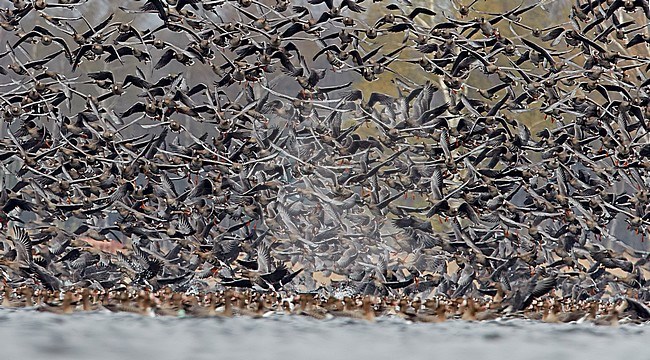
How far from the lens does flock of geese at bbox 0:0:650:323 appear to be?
22.0 ft

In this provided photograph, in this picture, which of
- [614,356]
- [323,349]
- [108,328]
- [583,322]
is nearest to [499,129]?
[583,322]

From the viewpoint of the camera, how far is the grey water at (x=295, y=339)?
406 cm

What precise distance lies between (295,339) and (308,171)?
2.27 m

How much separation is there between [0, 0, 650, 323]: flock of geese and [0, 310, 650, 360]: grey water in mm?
1128

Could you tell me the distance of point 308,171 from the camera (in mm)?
6797

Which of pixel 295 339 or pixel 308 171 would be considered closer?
pixel 295 339

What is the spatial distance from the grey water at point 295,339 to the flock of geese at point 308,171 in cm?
113

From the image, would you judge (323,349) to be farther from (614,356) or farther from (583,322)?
(583,322)

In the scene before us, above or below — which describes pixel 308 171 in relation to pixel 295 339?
above

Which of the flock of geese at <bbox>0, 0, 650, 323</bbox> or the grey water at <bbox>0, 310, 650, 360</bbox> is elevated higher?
the flock of geese at <bbox>0, 0, 650, 323</bbox>

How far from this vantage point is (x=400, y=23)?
7.03 metres

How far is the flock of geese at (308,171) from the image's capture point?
669cm

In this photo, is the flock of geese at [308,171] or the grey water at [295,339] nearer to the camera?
the grey water at [295,339]

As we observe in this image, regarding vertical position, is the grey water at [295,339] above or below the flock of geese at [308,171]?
below
